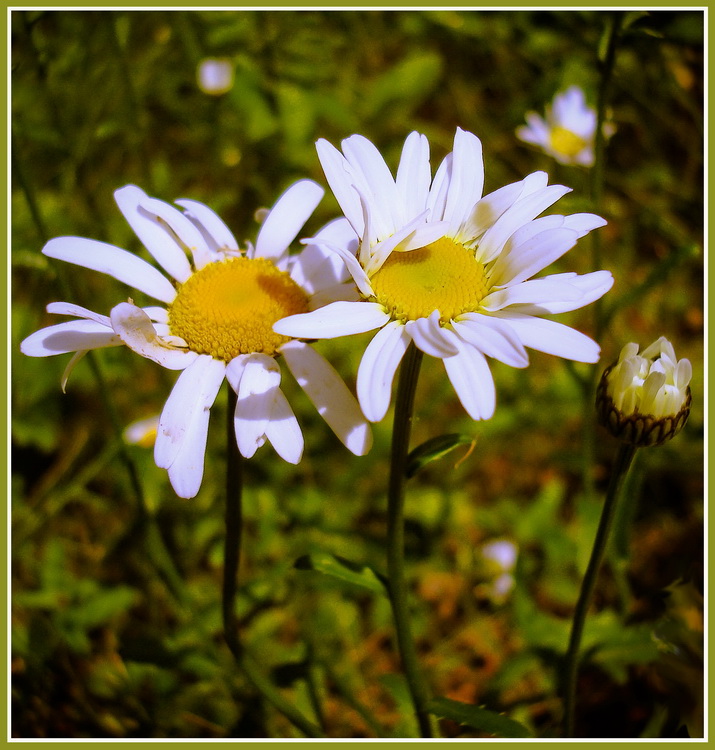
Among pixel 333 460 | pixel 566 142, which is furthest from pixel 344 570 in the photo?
pixel 566 142

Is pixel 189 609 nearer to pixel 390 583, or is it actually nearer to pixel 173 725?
pixel 173 725

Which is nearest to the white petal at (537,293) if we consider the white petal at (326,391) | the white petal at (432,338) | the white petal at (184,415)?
the white petal at (432,338)

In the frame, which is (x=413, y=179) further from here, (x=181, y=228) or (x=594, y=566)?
(x=594, y=566)

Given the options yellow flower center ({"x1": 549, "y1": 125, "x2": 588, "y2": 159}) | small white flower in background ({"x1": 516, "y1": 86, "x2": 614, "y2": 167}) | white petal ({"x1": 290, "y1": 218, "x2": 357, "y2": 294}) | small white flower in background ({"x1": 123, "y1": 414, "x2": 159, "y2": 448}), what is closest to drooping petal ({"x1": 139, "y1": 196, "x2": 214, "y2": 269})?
white petal ({"x1": 290, "y1": 218, "x2": 357, "y2": 294})

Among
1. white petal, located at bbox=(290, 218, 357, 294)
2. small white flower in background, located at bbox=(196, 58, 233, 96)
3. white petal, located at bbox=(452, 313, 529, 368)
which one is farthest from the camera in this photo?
small white flower in background, located at bbox=(196, 58, 233, 96)

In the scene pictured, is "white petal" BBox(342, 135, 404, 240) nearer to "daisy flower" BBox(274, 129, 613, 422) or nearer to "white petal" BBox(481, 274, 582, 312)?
"daisy flower" BBox(274, 129, 613, 422)

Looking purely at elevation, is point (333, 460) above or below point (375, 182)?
below
